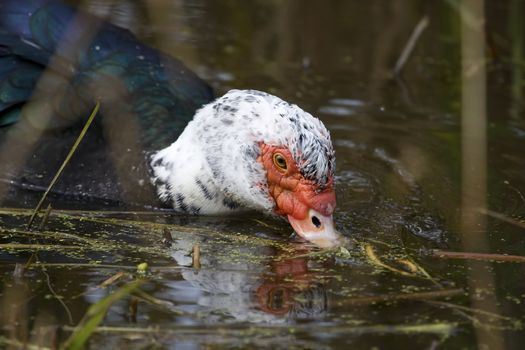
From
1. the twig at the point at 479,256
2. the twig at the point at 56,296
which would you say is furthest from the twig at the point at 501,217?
the twig at the point at 56,296

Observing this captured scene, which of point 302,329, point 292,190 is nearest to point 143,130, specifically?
point 292,190

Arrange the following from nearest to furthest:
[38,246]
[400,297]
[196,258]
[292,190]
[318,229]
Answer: [400,297] → [196,258] → [38,246] → [318,229] → [292,190]

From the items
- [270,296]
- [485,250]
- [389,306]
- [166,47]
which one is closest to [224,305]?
[270,296]

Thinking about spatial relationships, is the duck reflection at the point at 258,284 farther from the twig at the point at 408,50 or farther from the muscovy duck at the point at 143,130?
the twig at the point at 408,50

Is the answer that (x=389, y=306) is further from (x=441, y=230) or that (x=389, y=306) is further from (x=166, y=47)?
(x=166, y=47)

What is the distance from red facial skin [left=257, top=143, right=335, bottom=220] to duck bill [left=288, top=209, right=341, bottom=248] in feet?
0.08

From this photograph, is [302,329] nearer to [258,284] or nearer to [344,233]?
[258,284]

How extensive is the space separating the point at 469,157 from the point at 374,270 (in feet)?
6.57

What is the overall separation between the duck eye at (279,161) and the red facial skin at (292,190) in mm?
11

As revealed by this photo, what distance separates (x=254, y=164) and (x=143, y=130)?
0.83 meters

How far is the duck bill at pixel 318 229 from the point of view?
208 inches

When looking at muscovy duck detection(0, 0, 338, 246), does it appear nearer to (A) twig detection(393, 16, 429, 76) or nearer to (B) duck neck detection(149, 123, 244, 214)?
(B) duck neck detection(149, 123, 244, 214)

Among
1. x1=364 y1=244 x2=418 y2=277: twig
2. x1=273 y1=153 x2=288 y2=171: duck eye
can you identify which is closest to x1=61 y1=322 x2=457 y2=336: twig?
x1=364 y1=244 x2=418 y2=277: twig

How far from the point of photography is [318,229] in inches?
210
